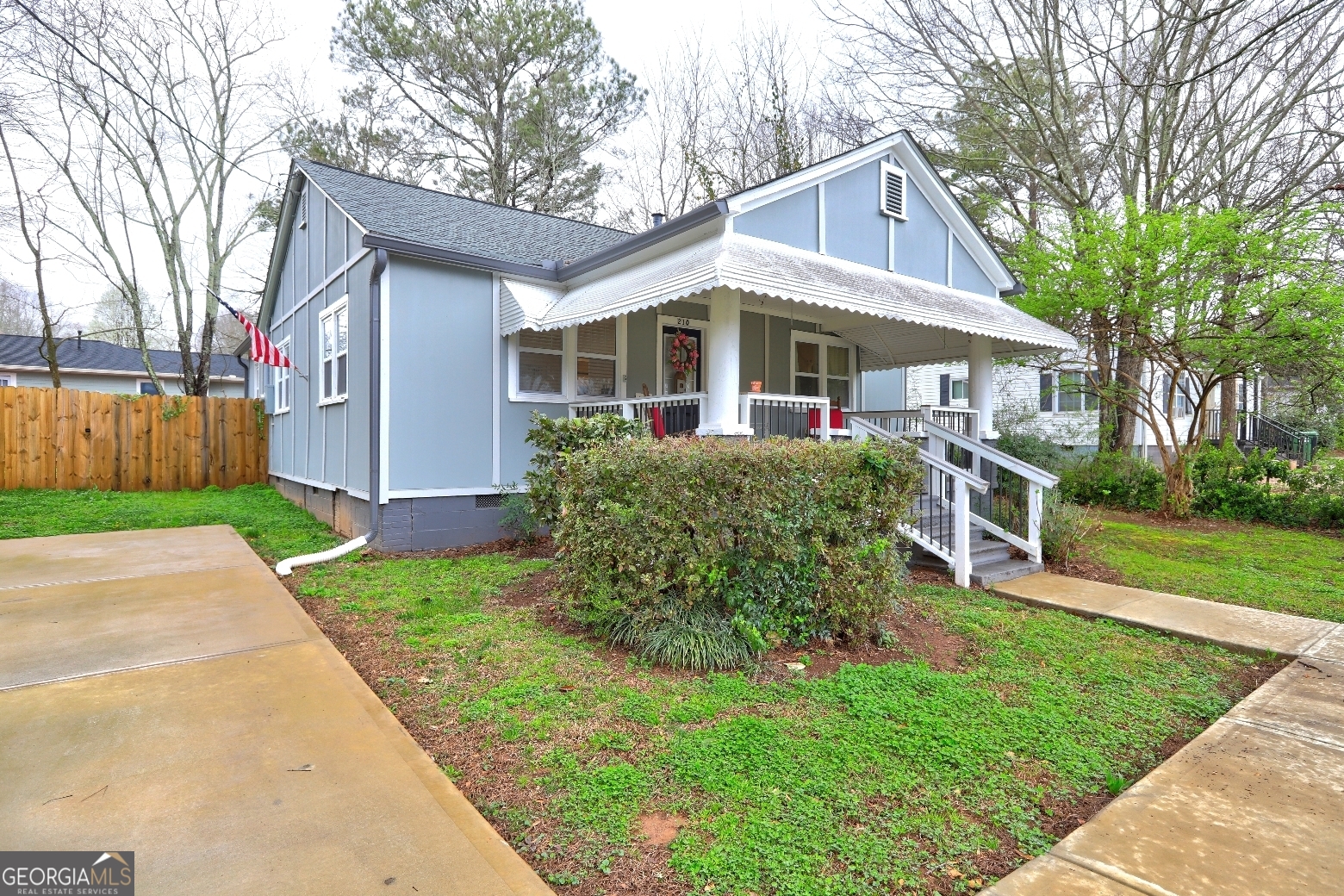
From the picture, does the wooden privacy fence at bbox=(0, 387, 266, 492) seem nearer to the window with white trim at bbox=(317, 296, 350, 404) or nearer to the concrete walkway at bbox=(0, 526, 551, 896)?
the window with white trim at bbox=(317, 296, 350, 404)

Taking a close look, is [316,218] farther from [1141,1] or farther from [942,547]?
[1141,1]

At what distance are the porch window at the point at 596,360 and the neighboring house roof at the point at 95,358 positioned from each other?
60.3ft

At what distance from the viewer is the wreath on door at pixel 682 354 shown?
973cm

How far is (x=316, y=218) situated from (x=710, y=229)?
6967 millimetres

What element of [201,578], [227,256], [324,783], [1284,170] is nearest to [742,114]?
[1284,170]

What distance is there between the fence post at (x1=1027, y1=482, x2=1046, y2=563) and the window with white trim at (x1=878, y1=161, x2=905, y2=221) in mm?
4622

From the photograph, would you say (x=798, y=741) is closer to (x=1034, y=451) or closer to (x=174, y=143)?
(x=1034, y=451)

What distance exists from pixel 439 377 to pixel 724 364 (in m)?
3.58

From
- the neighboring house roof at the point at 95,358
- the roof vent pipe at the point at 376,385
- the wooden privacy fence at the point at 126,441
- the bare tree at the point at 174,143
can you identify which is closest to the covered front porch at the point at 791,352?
the roof vent pipe at the point at 376,385

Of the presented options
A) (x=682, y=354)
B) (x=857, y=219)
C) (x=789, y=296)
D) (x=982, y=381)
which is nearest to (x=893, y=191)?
(x=857, y=219)

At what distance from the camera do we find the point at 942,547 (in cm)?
691

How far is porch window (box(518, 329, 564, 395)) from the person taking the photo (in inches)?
340

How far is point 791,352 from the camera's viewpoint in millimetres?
11336

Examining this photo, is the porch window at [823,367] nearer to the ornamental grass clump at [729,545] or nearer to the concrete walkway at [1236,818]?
the ornamental grass clump at [729,545]
